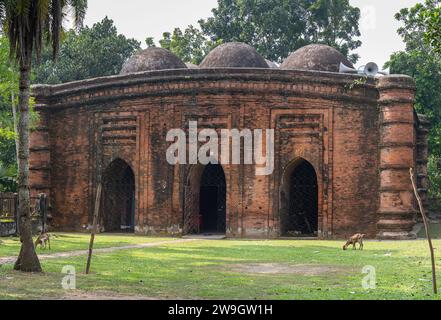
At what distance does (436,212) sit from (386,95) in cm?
986

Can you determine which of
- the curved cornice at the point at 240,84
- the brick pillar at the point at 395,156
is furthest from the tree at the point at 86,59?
the brick pillar at the point at 395,156

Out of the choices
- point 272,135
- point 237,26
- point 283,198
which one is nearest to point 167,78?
point 272,135

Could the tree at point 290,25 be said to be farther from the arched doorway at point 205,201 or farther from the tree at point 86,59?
the arched doorway at point 205,201

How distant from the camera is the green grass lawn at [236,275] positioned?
822cm

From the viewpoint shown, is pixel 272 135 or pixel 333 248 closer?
pixel 333 248

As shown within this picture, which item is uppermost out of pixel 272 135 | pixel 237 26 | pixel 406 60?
pixel 237 26

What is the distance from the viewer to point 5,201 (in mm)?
18719

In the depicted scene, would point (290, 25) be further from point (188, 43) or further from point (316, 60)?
point (316, 60)

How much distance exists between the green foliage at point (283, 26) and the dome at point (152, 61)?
11.6 meters

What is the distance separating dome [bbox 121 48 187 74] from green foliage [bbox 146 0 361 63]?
11559 mm

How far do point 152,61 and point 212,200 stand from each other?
16.1ft

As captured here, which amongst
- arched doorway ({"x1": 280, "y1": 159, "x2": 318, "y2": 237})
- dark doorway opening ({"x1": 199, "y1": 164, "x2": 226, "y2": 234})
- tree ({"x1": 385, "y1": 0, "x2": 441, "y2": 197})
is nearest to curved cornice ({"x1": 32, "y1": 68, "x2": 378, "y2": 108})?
arched doorway ({"x1": 280, "y1": 159, "x2": 318, "y2": 237})

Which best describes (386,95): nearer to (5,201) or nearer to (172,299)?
(5,201)

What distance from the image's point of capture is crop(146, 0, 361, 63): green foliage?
34.3 m
